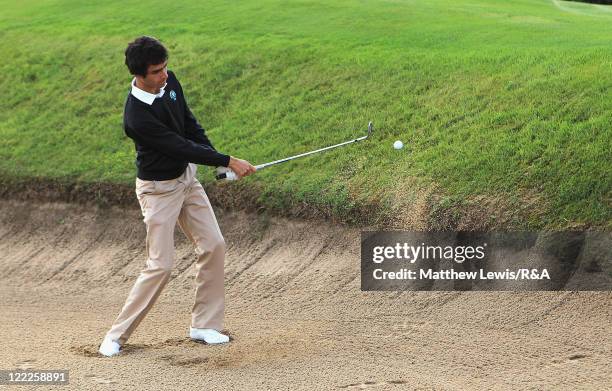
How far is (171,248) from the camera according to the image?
8.55m

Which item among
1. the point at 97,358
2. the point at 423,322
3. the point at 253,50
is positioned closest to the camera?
the point at 97,358

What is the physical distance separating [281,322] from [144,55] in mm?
2931

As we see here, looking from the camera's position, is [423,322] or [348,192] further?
[348,192]

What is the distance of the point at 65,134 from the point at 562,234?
7898 mm

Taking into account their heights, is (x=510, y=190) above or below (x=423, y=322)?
above

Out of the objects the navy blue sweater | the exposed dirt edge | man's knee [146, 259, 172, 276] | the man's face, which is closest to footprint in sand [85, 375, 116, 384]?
man's knee [146, 259, 172, 276]

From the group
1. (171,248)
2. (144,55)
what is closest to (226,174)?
(171,248)

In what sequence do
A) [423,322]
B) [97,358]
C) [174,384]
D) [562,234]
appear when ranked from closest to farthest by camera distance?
[174,384] < [97,358] < [423,322] < [562,234]

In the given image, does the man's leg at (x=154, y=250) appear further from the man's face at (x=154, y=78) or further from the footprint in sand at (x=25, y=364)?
the man's face at (x=154, y=78)

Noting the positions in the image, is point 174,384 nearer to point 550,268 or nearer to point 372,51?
point 550,268

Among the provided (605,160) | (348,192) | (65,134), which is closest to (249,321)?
(348,192)

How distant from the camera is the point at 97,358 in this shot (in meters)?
8.43

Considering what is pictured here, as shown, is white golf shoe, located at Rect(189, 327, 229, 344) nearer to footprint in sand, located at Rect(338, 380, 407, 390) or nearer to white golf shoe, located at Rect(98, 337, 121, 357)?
white golf shoe, located at Rect(98, 337, 121, 357)

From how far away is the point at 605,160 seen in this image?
1057cm
